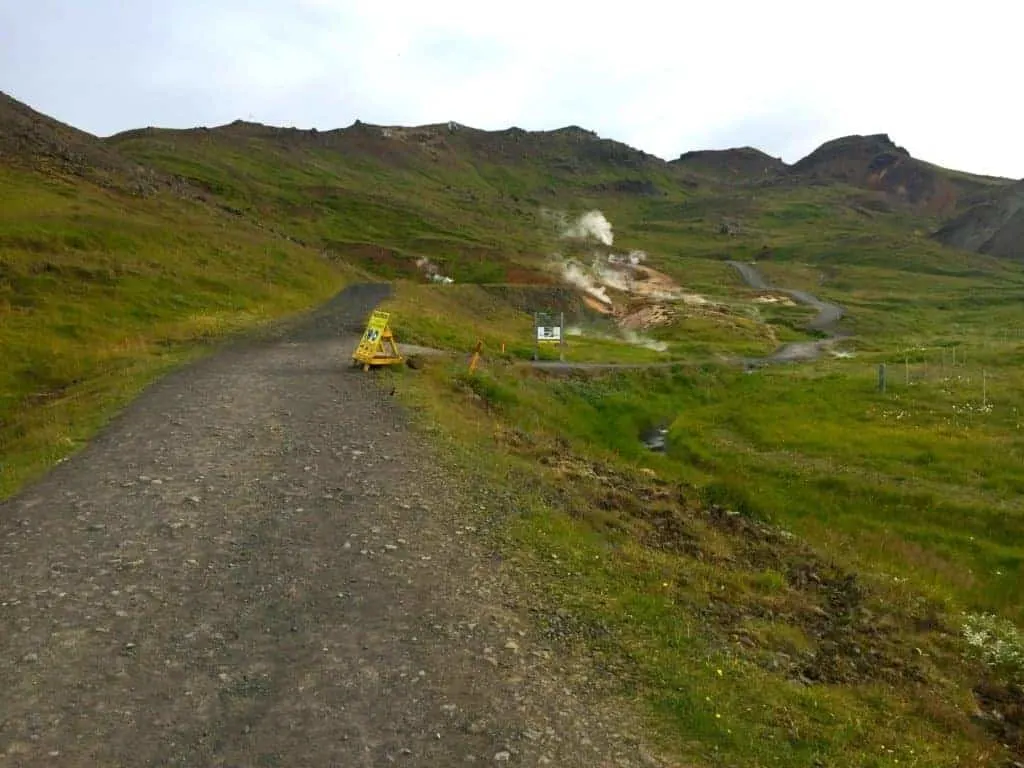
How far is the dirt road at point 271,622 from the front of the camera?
8797 mm

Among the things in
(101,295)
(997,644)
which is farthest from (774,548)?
(101,295)

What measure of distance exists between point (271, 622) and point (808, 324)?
90.1 metres

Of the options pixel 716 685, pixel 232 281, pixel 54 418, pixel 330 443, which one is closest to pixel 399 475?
pixel 330 443

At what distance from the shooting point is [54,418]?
74.9 feet

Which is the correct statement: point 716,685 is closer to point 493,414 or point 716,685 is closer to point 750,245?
point 493,414

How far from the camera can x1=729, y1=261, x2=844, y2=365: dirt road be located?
217ft

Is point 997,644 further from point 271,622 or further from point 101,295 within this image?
point 101,295

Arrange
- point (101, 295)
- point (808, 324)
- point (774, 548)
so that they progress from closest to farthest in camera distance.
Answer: point (774, 548) < point (101, 295) < point (808, 324)

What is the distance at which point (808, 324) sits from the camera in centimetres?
9119

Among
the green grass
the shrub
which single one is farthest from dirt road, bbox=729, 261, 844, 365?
the shrub

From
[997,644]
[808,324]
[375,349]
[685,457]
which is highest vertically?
[808,324]

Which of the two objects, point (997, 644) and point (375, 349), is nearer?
point (997, 644)

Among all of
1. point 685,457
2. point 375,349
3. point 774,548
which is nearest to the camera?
point 774,548

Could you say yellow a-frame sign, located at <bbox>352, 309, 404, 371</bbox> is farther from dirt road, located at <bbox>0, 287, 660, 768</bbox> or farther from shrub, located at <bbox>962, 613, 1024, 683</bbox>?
shrub, located at <bbox>962, 613, 1024, 683</bbox>
